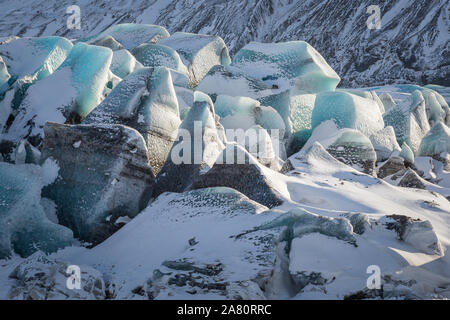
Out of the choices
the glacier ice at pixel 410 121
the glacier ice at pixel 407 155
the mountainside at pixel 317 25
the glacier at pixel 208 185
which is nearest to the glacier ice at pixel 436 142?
the glacier at pixel 208 185

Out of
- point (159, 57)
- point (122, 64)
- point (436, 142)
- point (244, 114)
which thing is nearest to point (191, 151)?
point (244, 114)

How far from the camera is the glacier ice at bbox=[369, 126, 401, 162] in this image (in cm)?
641

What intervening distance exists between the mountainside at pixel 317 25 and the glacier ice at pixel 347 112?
993 cm

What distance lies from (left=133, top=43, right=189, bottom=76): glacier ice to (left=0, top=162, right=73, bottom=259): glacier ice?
11.8 feet

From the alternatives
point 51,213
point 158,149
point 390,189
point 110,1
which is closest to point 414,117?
point 390,189

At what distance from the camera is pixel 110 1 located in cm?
2592

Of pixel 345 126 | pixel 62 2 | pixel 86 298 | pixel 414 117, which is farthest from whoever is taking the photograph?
pixel 62 2

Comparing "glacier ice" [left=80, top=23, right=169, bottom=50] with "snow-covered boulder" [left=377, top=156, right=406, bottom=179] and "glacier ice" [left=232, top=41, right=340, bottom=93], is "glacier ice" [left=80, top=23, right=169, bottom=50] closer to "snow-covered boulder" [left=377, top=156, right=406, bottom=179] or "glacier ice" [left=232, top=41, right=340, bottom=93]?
"glacier ice" [left=232, top=41, right=340, bottom=93]

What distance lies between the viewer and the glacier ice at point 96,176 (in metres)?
4.04

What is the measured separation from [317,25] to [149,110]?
16.2 metres

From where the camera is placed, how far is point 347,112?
6.77 m
